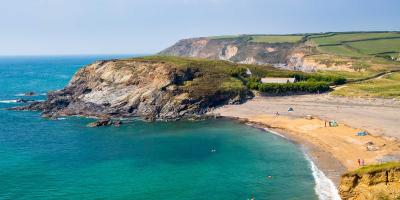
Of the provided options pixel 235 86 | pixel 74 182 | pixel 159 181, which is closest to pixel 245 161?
pixel 159 181

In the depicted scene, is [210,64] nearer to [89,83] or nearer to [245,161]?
[89,83]

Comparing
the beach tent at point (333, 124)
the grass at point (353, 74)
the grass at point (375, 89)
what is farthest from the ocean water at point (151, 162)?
the grass at point (353, 74)

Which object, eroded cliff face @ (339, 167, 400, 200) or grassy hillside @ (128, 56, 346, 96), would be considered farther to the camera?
grassy hillside @ (128, 56, 346, 96)

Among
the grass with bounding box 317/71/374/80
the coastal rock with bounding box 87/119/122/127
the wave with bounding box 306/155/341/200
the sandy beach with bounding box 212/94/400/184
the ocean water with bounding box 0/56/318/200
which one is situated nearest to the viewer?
the wave with bounding box 306/155/341/200

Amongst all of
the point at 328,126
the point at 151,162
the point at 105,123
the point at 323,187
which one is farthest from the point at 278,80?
the point at 323,187

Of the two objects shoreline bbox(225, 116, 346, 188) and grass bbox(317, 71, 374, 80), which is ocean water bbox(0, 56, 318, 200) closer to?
shoreline bbox(225, 116, 346, 188)

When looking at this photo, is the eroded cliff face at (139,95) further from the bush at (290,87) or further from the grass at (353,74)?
the grass at (353,74)

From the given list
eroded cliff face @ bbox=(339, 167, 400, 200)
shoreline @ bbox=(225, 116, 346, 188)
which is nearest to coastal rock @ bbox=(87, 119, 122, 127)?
shoreline @ bbox=(225, 116, 346, 188)
